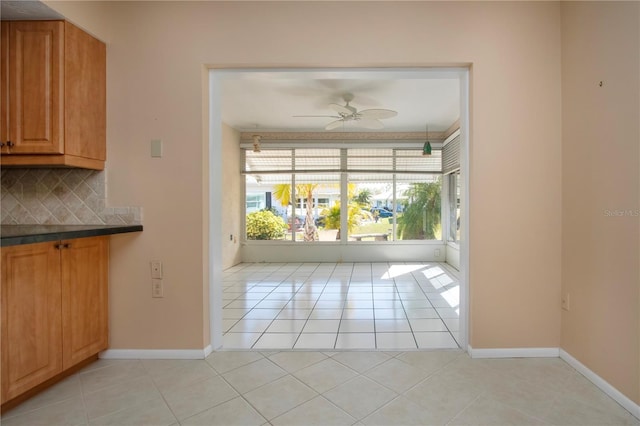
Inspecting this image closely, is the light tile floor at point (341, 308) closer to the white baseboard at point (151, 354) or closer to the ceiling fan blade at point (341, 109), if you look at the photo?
the white baseboard at point (151, 354)

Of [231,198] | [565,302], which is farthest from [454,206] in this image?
A: [231,198]

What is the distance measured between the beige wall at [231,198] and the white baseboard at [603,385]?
193 inches

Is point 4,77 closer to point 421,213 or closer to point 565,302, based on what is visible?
point 565,302

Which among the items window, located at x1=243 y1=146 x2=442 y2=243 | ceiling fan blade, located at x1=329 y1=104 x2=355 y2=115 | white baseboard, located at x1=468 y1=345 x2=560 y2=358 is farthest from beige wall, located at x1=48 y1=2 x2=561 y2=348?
window, located at x1=243 y1=146 x2=442 y2=243

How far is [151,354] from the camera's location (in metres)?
2.29

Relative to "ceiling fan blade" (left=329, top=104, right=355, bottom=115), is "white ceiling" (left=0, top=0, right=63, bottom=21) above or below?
below

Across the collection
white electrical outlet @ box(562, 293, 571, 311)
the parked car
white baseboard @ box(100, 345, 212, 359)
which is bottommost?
white baseboard @ box(100, 345, 212, 359)

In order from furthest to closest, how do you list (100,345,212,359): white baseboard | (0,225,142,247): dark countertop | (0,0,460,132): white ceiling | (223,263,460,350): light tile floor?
(223,263,460,350): light tile floor → (0,0,460,132): white ceiling → (100,345,212,359): white baseboard → (0,225,142,247): dark countertop

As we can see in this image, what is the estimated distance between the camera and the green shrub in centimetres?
661

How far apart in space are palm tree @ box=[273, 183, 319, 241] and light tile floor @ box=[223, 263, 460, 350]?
108cm

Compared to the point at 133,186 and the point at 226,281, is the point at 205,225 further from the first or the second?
the point at 226,281

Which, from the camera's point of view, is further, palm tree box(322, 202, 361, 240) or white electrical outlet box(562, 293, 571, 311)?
palm tree box(322, 202, 361, 240)

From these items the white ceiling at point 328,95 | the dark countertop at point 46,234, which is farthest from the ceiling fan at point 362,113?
the dark countertop at point 46,234

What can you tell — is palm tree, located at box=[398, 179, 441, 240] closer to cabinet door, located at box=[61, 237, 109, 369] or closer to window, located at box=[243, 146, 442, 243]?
window, located at box=[243, 146, 442, 243]
